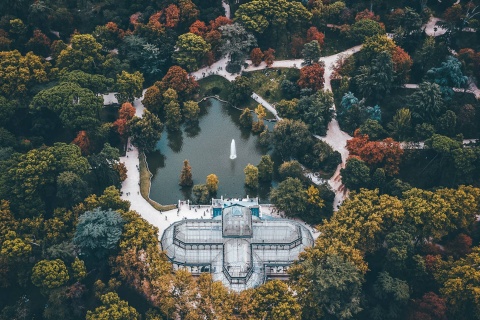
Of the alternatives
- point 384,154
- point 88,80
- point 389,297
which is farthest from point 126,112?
point 389,297

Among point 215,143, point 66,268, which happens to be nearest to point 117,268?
point 66,268

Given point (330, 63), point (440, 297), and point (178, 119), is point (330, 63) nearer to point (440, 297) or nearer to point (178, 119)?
point (178, 119)

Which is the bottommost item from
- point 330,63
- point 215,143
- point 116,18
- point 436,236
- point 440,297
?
point 440,297

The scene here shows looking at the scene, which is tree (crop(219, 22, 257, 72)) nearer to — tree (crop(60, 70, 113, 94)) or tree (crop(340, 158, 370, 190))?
tree (crop(60, 70, 113, 94))

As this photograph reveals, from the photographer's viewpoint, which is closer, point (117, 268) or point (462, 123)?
point (117, 268)

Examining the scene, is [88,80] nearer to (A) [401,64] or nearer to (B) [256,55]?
(B) [256,55]

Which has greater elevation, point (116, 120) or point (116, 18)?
point (116, 18)
